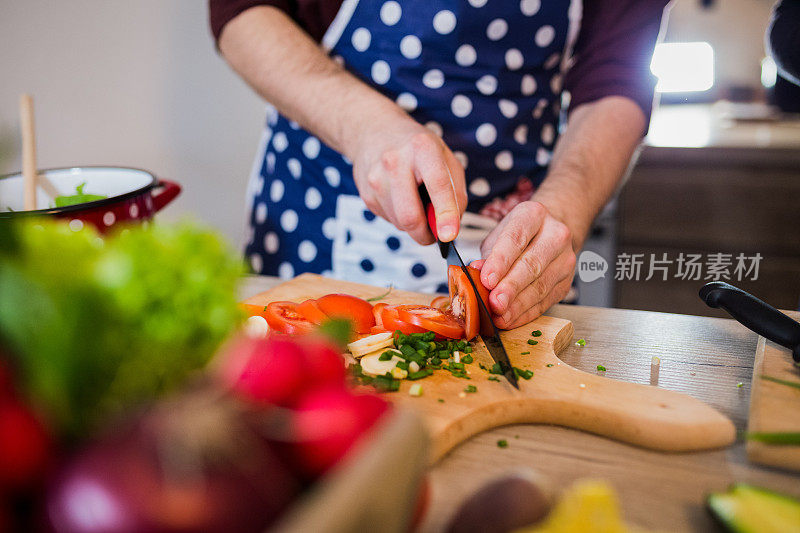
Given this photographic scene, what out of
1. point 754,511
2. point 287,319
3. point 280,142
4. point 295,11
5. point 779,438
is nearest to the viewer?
point 754,511

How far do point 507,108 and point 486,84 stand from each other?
2.8 inches

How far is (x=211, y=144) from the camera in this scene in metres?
2.10

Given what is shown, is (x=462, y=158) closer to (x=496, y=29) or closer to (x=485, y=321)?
(x=496, y=29)

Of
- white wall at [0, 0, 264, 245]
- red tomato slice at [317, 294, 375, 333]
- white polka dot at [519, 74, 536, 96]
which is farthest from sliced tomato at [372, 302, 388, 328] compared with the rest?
white wall at [0, 0, 264, 245]

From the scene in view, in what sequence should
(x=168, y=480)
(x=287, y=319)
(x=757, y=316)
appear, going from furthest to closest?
(x=287, y=319)
(x=757, y=316)
(x=168, y=480)

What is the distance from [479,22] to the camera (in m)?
1.22

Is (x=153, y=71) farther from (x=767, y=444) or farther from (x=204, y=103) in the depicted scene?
(x=767, y=444)

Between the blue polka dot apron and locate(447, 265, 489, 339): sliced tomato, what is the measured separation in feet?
0.95

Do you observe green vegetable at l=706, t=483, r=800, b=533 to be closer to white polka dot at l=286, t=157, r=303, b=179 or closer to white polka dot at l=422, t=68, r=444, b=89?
white polka dot at l=422, t=68, r=444, b=89

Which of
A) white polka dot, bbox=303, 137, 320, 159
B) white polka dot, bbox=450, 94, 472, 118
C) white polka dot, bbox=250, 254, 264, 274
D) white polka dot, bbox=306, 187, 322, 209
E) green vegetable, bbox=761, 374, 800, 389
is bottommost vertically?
green vegetable, bbox=761, 374, 800, 389

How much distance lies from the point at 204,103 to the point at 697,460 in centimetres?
188

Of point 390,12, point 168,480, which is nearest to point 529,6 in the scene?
point 390,12

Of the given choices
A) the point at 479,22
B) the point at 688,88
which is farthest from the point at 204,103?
the point at 688,88

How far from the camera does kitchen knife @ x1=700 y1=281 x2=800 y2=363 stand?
2.69ft
